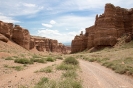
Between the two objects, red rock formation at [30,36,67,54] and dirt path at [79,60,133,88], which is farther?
red rock formation at [30,36,67,54]

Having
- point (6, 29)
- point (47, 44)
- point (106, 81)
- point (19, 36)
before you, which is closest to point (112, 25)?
point (19, 36)

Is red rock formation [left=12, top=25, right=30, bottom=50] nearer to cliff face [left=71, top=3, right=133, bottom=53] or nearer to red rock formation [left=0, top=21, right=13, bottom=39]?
red rock formation [left=0, top=21, right=13, bottom=39]

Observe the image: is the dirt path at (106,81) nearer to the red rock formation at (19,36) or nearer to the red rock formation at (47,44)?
the red rock formation at (19,36)

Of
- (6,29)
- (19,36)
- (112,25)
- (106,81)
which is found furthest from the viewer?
(19,36)

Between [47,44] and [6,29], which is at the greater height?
[6,29]

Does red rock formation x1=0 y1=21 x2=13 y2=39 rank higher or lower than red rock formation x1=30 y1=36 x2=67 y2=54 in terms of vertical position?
higher

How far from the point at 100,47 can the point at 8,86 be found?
51606mm

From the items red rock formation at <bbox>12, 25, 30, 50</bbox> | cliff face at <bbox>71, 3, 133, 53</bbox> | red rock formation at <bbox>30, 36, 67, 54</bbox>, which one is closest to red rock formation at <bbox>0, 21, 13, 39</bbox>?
red rock formation at <bbox>12, 25, 30, 50</bbox>

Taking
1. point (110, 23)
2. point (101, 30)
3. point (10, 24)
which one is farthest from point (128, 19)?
point (10, 24)

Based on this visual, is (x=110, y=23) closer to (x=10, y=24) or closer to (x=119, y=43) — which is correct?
(x=119, y=43)

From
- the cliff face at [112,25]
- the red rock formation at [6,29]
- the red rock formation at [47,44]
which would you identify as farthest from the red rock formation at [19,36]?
the cliff face at [112,25]

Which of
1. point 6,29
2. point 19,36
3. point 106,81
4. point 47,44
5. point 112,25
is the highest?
point 112,25

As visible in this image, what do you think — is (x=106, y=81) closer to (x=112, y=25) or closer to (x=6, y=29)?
(x=112, y=25)

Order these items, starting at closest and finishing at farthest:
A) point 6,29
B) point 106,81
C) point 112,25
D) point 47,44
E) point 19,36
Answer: point 106,81, point 112,25, point 6,29, point 19,36, point 47,44
